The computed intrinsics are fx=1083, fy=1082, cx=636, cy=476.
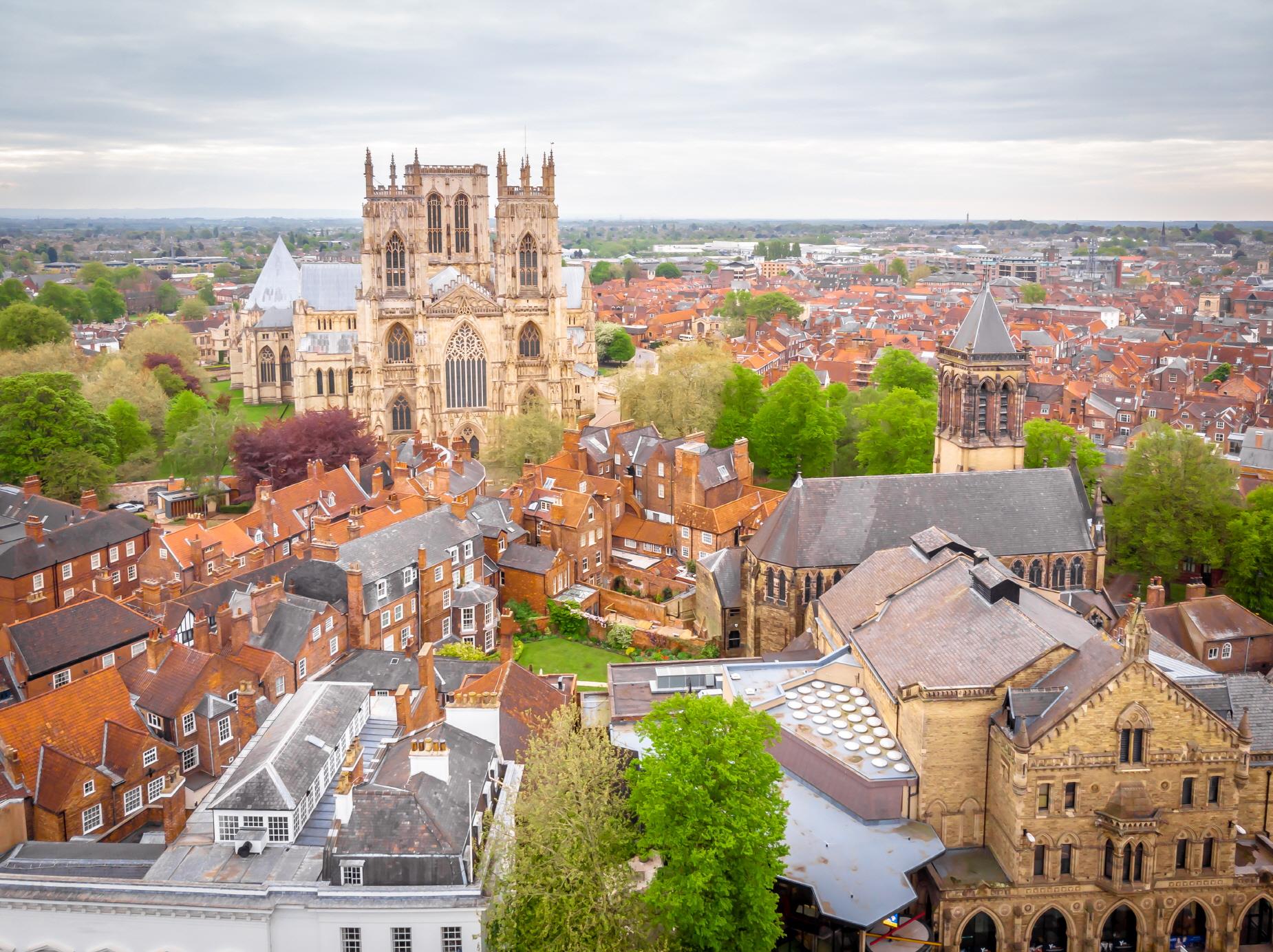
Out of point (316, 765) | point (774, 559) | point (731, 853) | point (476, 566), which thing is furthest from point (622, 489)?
point (731, 853)

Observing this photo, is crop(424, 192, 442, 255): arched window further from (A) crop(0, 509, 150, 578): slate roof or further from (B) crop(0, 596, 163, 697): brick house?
(B) crop(0, 596, 163, 697): brick house

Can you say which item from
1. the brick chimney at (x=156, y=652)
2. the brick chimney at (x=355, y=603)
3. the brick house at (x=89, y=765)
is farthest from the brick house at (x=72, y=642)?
the brick chimney at (x=355, y=603)

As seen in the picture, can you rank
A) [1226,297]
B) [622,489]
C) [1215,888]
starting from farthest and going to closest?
[1226,297] → [622,489] → [1215,888]

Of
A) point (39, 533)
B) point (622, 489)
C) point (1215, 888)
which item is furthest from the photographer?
point (622, 489)

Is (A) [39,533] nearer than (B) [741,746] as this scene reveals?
No

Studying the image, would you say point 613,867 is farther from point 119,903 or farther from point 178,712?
point 178,712

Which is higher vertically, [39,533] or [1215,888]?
[39,533]
